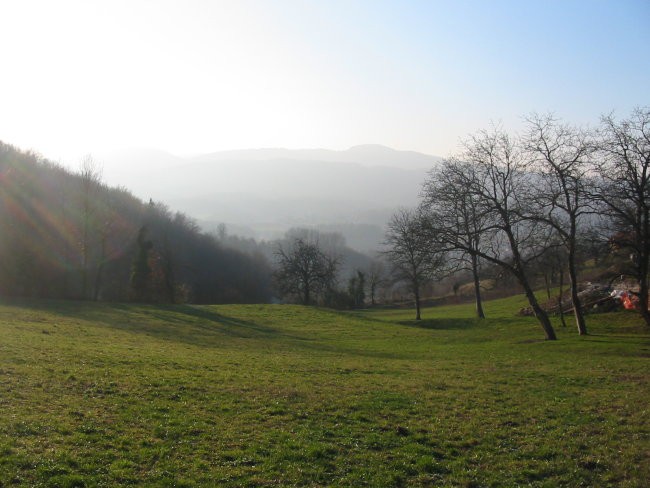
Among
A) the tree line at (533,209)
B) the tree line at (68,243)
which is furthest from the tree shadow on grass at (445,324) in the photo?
the tree line at (68,243)

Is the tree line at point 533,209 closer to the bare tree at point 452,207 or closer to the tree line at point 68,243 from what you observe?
the bare tree at point 452,207

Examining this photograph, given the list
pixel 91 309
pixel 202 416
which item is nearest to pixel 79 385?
pixel 202 416

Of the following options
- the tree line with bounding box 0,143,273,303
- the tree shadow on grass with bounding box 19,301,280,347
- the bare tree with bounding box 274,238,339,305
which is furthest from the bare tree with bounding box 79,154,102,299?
the bare tree with bounding box 274,238,339,305

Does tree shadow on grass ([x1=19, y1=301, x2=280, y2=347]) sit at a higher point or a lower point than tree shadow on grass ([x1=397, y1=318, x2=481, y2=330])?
higher

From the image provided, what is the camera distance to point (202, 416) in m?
10.7

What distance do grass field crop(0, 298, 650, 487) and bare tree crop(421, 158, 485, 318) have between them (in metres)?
7.83

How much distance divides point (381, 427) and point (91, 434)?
5636 mm

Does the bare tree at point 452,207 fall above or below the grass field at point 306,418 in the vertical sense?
above

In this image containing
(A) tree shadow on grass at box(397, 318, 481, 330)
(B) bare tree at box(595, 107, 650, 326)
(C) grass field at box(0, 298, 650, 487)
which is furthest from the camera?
(A) tree shadow on grass at box(397, 318, 481, 330)

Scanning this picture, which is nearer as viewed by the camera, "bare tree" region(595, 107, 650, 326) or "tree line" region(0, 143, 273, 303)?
"bare tree" region(595, 107, 650, 326)

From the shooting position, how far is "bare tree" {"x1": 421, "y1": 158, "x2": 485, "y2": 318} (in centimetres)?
2862

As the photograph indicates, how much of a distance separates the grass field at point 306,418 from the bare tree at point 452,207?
7833 mm

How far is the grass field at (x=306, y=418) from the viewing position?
8047mm

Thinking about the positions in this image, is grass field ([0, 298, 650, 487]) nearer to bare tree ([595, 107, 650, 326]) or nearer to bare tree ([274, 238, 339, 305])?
bare tree ([595, 107, 650, 326])
